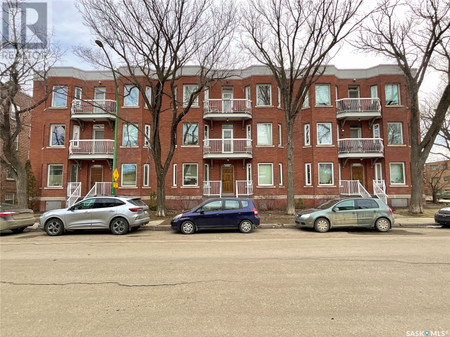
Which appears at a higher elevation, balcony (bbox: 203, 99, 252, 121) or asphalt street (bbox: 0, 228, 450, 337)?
balcony (bbox: 203, 99, 252, 121)

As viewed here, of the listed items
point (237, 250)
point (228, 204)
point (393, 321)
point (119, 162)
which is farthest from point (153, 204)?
point (393, 321)

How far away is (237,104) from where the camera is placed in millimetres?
20438

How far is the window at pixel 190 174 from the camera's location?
20297mm

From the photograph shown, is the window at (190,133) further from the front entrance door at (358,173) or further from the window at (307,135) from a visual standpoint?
the front entrance door at (358,173)

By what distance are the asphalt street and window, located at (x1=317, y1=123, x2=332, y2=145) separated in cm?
1364

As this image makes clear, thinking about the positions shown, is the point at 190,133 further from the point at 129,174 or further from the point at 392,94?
→ the point at 392,94

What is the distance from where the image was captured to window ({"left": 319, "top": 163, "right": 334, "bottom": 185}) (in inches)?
794

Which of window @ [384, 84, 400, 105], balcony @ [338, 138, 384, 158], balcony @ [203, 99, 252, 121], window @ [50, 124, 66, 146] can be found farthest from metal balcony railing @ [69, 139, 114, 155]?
window @ [384, 84, 400, 105]

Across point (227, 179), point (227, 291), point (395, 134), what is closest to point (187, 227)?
point (227, 291)

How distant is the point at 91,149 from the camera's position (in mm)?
19953

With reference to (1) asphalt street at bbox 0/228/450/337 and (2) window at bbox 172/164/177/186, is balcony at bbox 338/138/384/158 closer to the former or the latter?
(2) window at bbox 172/164/177/186

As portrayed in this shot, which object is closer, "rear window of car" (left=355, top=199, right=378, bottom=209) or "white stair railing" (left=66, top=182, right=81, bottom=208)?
"rear window of car" (left=355, top=199, right=378, bottom=209)

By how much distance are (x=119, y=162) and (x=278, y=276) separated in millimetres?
17832

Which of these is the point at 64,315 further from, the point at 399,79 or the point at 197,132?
the point at 399,79
